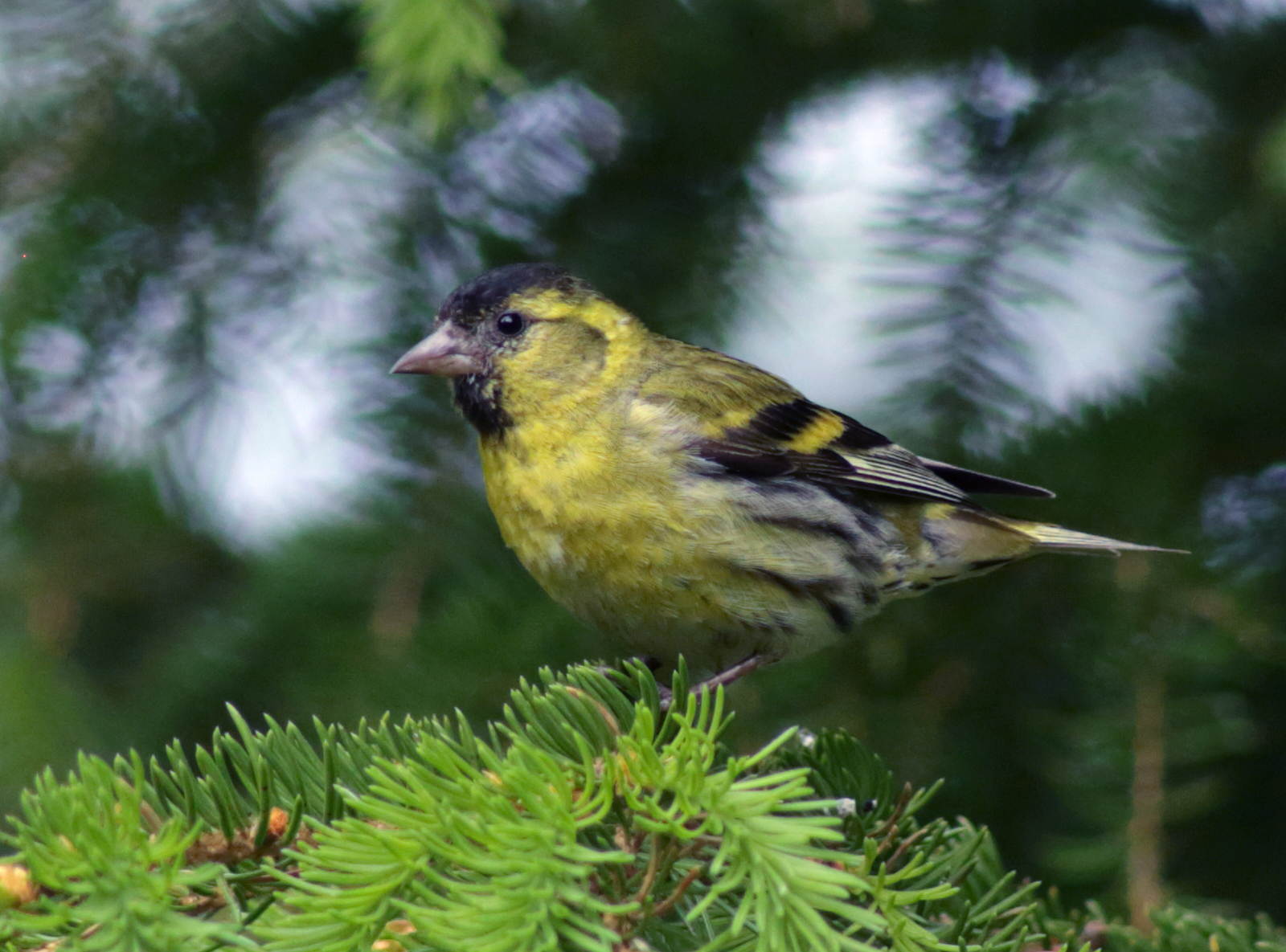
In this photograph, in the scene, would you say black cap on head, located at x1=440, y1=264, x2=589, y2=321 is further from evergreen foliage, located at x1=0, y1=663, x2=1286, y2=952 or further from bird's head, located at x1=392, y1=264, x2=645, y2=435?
evergreen foliage, located at x1=0, y1=663, x2=1286, y2=952

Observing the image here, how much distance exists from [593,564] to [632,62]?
1022 millimetres

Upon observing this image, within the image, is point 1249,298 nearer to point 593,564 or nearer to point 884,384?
point 884,384

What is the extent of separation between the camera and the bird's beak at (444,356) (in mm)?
2152

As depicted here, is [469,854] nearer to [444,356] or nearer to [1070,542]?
[444,356]

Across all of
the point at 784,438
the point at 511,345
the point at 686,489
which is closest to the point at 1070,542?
the point at 784,438

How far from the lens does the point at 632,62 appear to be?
234cm

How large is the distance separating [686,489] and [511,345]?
0.50m

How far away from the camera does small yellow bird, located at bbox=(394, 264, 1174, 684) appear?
1.95m

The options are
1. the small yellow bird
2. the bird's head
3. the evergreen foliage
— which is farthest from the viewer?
the bird's head

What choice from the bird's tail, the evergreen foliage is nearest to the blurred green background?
the bird's tail

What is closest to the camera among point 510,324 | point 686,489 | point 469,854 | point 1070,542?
point 469,854

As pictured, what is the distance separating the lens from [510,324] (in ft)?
7.54

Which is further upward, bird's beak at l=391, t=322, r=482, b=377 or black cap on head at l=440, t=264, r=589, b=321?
black cap on head at l=440, t=264, r=589, b=321

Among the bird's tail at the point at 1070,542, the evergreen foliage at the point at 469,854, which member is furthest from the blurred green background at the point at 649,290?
the evergreen foliage at the point at 469,854
